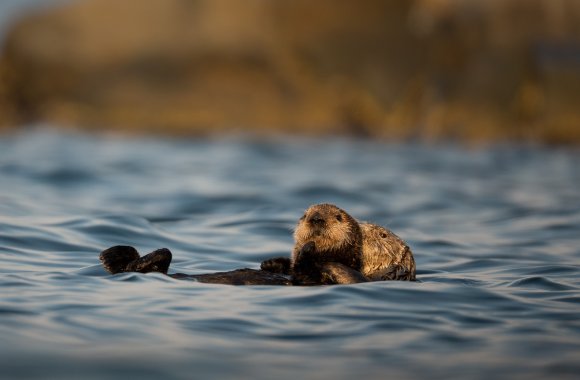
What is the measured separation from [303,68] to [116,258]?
735 inches

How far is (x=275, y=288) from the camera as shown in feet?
20.8

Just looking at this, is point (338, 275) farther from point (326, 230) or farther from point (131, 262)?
point (131, 262)

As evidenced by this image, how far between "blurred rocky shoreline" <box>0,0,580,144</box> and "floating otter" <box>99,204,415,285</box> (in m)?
17.2

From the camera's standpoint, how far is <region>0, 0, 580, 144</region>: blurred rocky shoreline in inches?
942

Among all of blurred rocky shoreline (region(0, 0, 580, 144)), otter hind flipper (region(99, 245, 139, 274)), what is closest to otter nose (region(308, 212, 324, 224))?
otter hind flipper (region(99, 245, 139, 274))

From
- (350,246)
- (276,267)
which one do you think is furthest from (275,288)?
(350,246)

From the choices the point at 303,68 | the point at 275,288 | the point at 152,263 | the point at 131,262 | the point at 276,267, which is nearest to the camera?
the point at 275,288

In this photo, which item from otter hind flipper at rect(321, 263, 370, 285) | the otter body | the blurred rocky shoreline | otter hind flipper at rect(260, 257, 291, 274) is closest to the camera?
otter hind flipper at rect(321, 263, 370, 285)

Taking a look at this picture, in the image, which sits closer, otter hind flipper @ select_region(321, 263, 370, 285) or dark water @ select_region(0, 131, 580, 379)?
dark water @ select_region(0, 131, 580, 379)

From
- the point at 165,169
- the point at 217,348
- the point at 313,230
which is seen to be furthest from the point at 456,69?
the point at 217,348

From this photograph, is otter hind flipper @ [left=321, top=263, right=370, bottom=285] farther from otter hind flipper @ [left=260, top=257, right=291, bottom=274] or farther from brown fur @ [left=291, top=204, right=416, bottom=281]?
otter hind flipper @ [left=260, top=257, right=291, bottom=274]

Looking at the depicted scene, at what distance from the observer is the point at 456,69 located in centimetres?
2434

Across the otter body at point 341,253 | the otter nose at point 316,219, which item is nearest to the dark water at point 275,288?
the otter body at point 341,253

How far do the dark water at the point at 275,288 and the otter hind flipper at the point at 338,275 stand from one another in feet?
0.66
